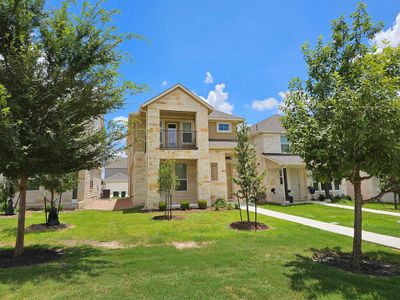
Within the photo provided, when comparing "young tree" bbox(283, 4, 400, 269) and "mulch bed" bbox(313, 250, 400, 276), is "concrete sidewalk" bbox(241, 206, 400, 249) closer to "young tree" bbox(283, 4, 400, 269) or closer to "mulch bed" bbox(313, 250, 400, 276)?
"mulch bed" bbox(313, 250, 400, 276)

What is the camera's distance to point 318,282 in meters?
5.79

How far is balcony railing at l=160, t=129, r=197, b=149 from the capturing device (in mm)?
21297

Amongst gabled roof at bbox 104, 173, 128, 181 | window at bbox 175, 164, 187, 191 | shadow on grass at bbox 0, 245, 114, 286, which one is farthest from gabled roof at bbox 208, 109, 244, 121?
gabled roof at bbox 104, 173, 128, 181

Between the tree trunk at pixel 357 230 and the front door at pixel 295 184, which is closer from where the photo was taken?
the tree trunk at pixel 357 230

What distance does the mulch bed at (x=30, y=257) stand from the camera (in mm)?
7148

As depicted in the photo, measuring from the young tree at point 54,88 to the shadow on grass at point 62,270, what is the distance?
1555mm

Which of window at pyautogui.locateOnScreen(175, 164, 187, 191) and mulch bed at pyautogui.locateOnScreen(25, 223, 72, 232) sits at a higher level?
window at pyautogui.locateOnScreen(175, 164, 187, 191)

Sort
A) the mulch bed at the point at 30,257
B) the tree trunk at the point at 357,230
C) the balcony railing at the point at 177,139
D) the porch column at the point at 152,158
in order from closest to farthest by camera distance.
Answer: the tree trunk at the point at 357,230, the mulch bed at the point at 30,257, the porch column at the point at 152,158, the balcony railing at the point at 177,139

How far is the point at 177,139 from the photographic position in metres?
21.9

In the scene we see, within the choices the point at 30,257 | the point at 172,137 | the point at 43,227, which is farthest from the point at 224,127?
the point at 30,257

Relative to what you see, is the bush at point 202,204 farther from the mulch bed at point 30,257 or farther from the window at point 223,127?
the mulch bed at point 30,257

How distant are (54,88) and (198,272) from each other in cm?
619

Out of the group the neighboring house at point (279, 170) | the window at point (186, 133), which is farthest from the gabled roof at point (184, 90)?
the neighboring house at point (279, 170)

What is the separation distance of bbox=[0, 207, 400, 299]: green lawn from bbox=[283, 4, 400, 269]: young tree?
168 cm
